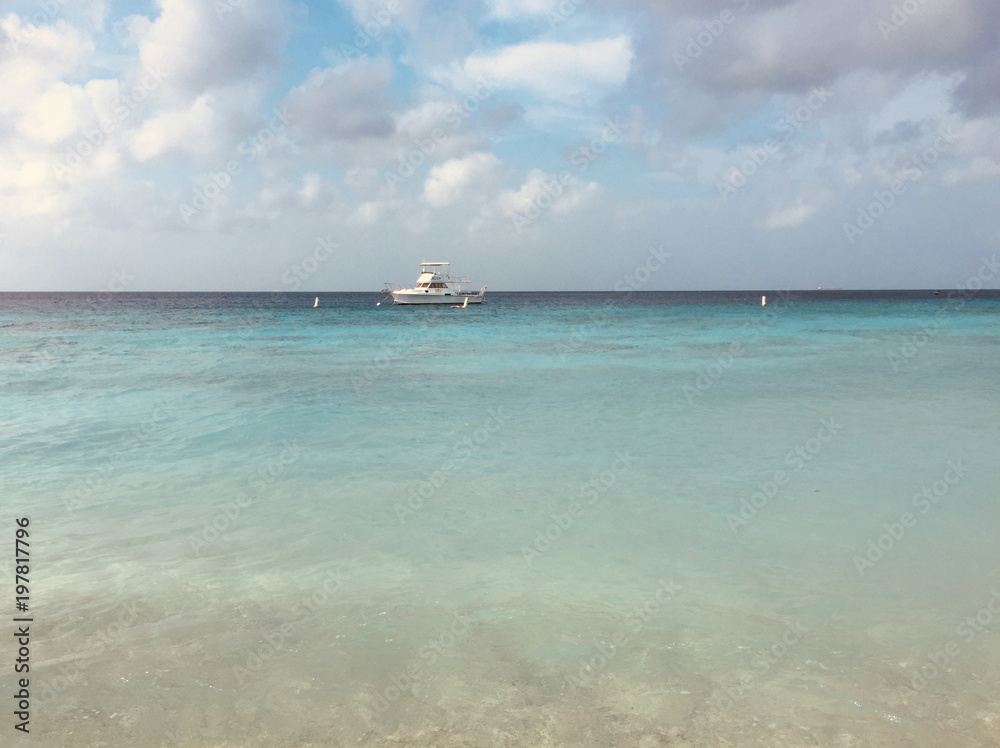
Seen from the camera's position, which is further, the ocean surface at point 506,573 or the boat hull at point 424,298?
the boat hull at point 424,298

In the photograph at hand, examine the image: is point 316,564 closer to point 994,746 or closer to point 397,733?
point 397,733

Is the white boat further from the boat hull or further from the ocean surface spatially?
the ocean surface

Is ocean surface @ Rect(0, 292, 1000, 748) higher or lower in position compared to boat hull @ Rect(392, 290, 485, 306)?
lower

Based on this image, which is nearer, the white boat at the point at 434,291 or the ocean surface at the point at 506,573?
the ocean surface at the point at 506,573

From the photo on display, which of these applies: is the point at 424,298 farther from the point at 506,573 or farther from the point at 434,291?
the point at 506,573

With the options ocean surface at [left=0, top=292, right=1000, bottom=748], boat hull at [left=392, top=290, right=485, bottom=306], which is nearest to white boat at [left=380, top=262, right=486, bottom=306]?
boat hull at [left=392, top=290, right=485, bottom=306]

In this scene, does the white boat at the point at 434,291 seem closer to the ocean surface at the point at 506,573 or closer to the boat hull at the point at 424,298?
the boat hull at the point at 424,298

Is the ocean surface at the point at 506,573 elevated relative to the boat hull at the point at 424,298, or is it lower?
lower

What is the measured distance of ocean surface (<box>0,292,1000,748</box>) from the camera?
4.18 metres

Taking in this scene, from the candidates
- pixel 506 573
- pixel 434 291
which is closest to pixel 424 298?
pixel 434 291

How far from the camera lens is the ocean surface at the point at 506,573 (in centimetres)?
418

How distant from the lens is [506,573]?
21.0ft

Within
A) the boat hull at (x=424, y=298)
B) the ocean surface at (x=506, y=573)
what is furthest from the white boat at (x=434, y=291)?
the ocean surface at (x=506, y=573)

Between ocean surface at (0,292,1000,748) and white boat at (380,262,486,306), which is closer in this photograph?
ocean surface at (0,292,1000,748)
